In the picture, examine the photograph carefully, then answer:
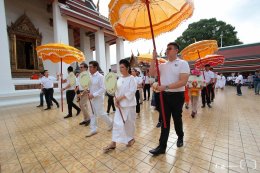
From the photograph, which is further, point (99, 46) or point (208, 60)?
point (99, 46)

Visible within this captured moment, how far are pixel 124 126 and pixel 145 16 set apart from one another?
223 centimetres

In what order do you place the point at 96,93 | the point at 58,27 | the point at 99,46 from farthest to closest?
the point at 99,46 < the point at 58,27 < the point at 96,93

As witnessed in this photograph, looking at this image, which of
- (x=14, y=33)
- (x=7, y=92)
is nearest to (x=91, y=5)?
(x=14, y=33)

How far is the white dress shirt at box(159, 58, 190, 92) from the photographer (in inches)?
106

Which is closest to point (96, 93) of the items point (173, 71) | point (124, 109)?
point (124, 109)

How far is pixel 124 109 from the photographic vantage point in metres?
3.14

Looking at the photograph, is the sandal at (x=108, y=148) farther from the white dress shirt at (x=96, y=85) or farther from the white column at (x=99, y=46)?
the white column at (x=99, y=46)

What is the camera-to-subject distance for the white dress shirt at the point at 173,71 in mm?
2697

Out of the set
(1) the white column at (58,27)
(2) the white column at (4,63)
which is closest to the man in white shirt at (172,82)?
(2) the white column at (4,63)

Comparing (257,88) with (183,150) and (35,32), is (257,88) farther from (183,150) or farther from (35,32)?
(35,32)

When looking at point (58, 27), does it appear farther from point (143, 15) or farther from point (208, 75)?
point (208, 75)

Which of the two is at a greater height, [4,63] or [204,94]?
[4,63]

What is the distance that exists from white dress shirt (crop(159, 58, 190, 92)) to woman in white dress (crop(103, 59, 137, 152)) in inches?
25.0

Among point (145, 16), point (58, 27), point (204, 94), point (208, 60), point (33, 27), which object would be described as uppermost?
point (33, 27)
